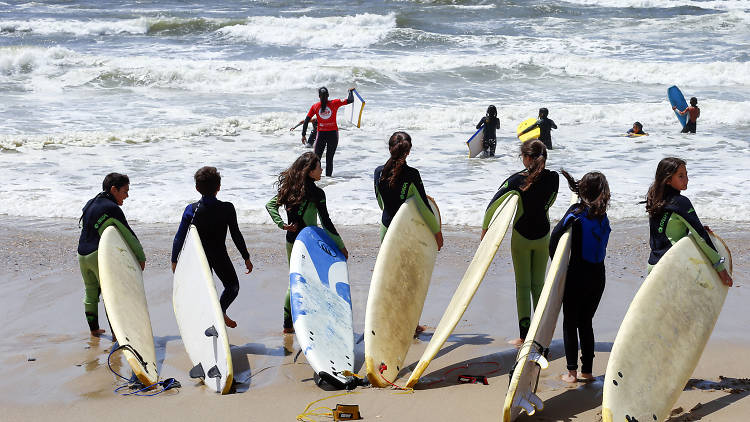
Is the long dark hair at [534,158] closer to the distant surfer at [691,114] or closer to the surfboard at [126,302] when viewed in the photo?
the surfboard at [126,302]

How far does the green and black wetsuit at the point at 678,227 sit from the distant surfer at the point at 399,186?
Result: 1464 mm

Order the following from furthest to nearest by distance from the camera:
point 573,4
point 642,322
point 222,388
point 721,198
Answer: point 573,4 < point 721,198 < point 222,388 < point 642,322

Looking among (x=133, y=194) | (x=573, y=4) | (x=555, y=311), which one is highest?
(x=573, y=4)

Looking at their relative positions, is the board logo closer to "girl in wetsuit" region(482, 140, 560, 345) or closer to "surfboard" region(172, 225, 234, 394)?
"surfboard" region(172, 225, 234, 394)

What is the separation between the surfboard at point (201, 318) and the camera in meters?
4.01

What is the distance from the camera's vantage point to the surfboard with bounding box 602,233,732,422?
3352 mm

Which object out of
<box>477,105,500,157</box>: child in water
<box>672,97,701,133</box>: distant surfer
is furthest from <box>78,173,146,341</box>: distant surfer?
<box>672,97,701,133</box>: distant surfer

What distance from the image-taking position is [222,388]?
3.94 metres

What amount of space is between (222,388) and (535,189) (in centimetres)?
217

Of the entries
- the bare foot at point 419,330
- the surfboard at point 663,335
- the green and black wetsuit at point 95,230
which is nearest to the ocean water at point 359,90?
the bare foot at point 419,330

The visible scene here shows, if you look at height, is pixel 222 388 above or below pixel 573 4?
below

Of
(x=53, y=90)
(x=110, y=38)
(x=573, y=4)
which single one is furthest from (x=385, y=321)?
(x=573, y=4)

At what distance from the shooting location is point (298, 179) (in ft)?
15.4

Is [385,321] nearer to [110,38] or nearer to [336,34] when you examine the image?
[336,34]
